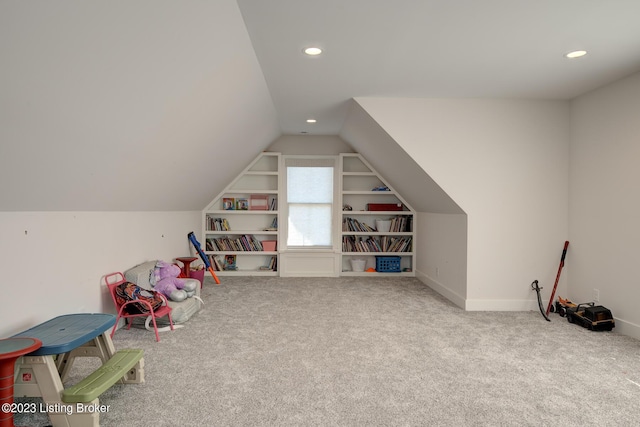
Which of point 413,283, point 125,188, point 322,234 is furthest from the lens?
point 322,234

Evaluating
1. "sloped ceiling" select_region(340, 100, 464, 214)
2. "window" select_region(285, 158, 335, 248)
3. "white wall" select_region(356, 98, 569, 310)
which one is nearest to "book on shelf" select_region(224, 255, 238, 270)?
"window" select_region(285, 158, 335, 248)

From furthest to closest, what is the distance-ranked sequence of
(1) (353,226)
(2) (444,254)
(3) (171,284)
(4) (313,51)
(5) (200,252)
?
(1) (353,226) → (5) (200,252) → (2) (444,254) → (3) (171,284) → (4) (313,51)

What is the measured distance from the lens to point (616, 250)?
3.32 meters

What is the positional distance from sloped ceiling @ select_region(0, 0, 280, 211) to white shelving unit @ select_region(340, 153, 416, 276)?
2.95m

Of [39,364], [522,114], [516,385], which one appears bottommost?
[516,385]

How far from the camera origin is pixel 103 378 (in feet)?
6.09

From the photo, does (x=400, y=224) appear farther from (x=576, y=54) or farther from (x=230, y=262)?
(x=576, y=54)

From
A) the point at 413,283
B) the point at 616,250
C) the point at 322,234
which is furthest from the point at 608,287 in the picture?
the point at 322,234

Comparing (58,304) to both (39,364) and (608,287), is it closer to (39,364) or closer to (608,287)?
(39,364)

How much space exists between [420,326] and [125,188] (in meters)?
2.89

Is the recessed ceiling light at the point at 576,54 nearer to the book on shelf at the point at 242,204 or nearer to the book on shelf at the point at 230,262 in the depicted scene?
the book on shelf at the point at 242,204

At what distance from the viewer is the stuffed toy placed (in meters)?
3.56

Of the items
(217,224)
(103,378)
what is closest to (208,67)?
(103,378)

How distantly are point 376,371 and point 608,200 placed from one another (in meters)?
2.82
